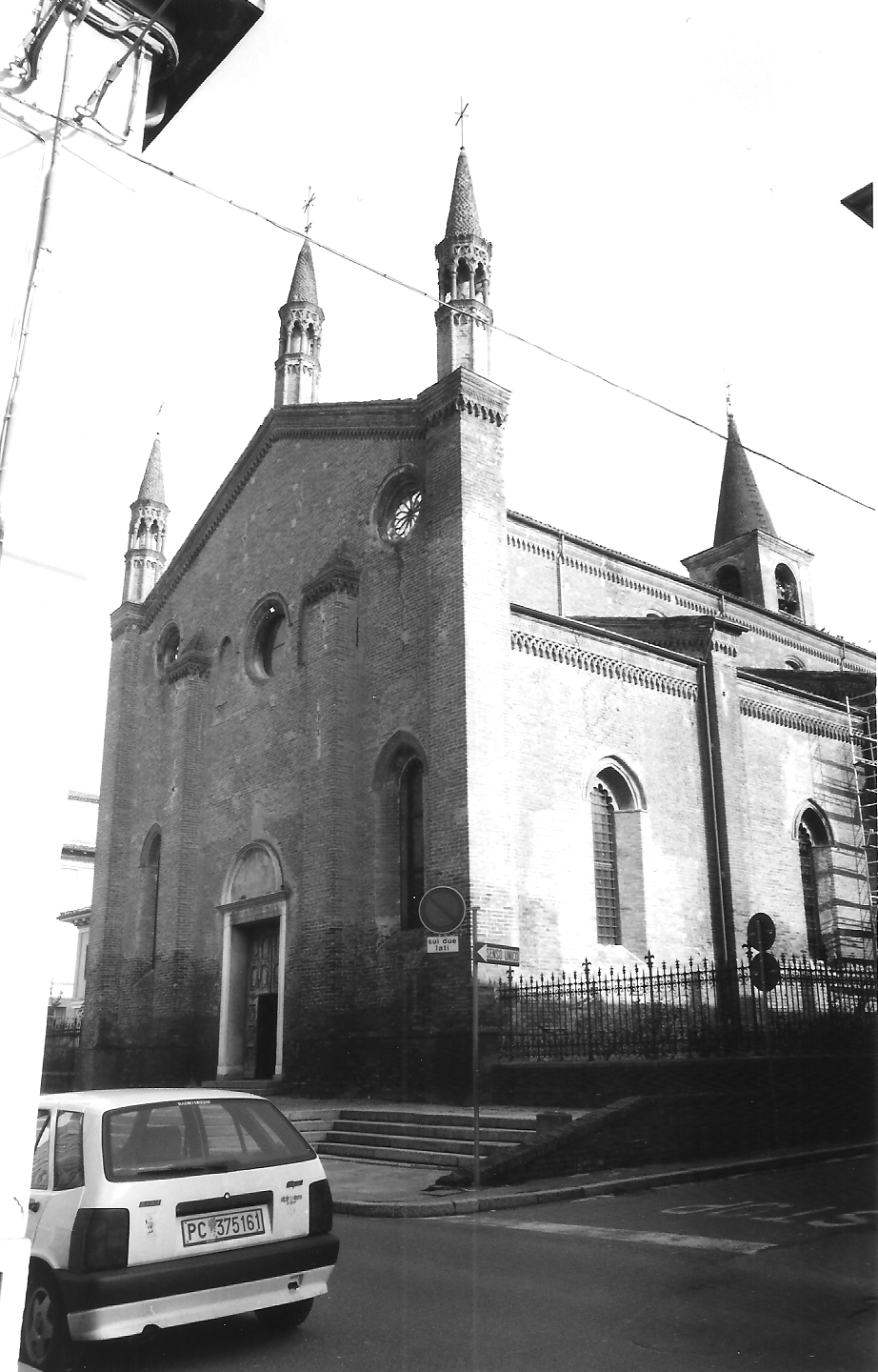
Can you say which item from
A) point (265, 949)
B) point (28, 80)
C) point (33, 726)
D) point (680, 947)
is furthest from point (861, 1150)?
point (28, 80)

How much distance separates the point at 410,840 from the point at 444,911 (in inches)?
273

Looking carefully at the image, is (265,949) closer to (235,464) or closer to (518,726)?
(518,726)

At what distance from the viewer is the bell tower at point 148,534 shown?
2570 cm

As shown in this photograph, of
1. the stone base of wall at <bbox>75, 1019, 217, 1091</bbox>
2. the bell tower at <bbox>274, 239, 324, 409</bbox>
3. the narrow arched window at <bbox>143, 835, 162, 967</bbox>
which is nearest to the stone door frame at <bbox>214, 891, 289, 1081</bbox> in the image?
the stone base of wall at <bbox>75, 1019, 217, 1091</bbox>

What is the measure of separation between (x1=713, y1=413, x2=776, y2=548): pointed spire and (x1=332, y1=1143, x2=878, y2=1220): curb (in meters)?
25.4

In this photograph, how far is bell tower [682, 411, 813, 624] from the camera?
33281 millimetres

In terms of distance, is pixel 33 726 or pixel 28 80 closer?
pixel 33 726

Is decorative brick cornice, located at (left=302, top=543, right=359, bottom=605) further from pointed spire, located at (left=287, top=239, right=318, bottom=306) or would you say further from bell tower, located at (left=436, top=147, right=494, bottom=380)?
pointed spire, located at (left=287, top=239, right=318, bottom=306)

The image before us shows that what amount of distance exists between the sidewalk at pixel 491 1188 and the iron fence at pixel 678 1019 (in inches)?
50.9

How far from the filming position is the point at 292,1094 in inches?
647

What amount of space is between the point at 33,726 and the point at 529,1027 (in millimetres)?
11873

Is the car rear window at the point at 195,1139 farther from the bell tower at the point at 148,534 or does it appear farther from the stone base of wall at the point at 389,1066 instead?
the bell tower at the point at 148,534

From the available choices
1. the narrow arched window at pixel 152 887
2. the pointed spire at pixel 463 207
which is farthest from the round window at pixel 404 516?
the narrow arched window at pixel 152 887

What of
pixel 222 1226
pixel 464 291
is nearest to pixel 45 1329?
pixel 222 1226
